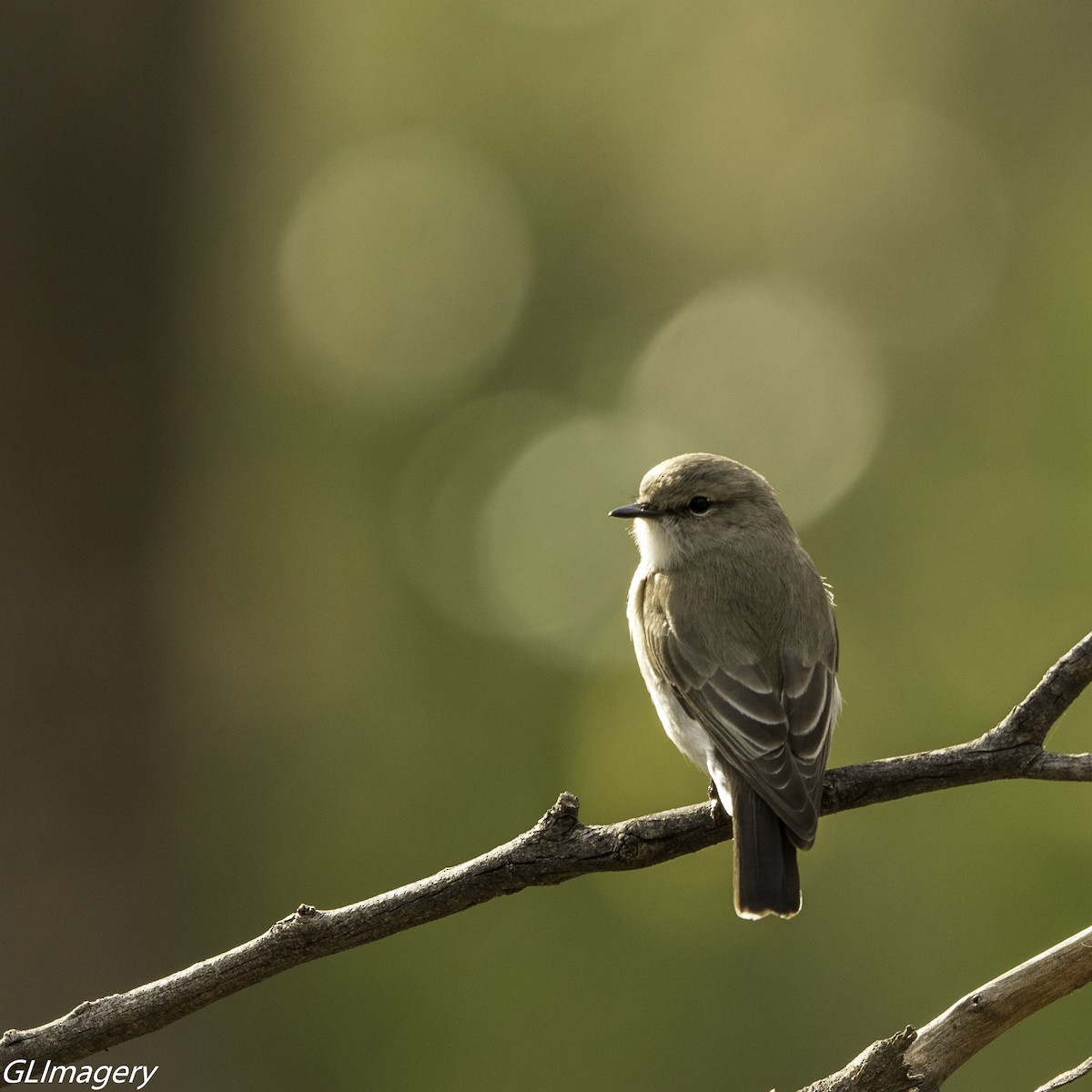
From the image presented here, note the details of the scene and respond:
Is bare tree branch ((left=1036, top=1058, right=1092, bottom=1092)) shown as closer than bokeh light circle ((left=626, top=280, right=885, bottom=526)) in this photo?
Yes

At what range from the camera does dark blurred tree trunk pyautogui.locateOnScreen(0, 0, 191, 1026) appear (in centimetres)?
569

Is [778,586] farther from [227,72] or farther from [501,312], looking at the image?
[501,312]

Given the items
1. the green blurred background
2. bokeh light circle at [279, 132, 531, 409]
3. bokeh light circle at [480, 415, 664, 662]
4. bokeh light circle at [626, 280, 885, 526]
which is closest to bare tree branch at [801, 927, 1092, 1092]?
the green blurred background

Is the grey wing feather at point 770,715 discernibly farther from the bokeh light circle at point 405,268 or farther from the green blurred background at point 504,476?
the bokeh light circle at point 405,268

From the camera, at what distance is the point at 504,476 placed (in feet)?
31.6

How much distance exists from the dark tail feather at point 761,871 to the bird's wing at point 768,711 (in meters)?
0.07

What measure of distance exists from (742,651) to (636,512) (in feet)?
2.32

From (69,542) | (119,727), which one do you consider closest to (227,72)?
(69,542)

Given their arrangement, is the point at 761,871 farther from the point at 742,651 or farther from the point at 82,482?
the point at 82,482

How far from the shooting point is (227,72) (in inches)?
283

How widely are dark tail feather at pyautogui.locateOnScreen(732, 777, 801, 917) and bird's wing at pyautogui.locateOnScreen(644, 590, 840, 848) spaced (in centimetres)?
7

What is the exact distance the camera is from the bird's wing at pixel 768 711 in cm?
348

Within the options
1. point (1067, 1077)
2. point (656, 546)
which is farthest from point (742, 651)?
point (1067, 1077)

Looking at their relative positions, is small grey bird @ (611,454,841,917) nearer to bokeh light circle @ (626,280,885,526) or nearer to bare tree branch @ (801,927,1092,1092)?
bare tree branch @ (801,927,1092,1092)
